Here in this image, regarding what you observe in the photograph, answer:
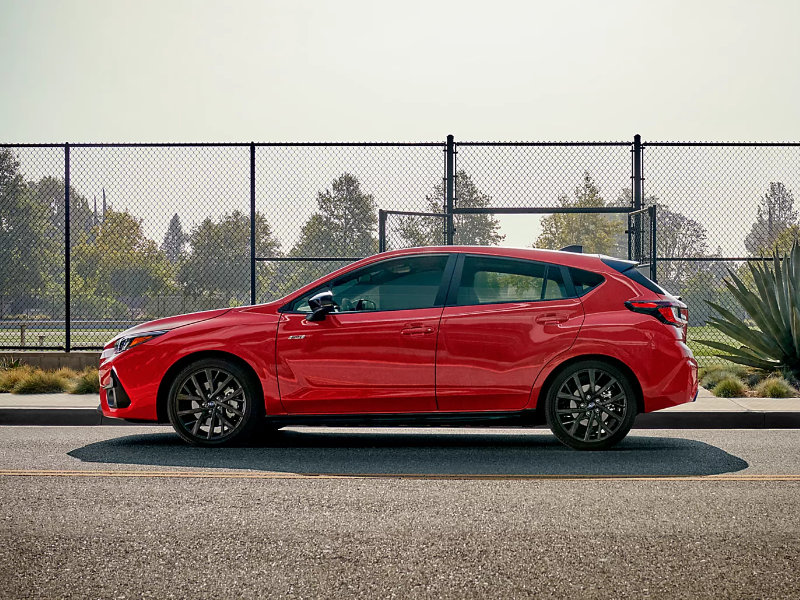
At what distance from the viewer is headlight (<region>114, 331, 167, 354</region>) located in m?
8.81

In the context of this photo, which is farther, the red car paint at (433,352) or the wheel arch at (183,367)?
the wheel arch at (183,367)

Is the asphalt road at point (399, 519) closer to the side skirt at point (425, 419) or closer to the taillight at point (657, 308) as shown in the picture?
the side skirt at point (425, 419)

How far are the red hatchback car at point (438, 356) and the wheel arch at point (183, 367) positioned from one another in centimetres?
1

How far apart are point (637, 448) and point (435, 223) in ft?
23.6

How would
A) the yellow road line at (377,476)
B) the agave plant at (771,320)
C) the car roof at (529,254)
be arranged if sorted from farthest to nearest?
1. the agave plant at (771,320)
2. the car roof at (529,254)
3. the yellow road line at (377,476)

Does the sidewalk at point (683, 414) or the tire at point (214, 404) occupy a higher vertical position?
the tire at point (214, 404)

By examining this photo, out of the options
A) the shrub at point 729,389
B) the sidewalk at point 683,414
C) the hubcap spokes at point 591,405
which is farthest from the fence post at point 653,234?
the hubcap spokes at point 591,405

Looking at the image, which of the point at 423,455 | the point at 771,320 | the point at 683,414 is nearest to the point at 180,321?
the point at 423,455

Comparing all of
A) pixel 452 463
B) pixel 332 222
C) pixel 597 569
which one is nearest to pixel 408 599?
pixel 597 569

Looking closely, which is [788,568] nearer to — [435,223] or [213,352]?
[213,352]

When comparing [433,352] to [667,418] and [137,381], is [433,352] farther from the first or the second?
[667,418]

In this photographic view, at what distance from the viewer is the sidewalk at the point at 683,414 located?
34.3 feet

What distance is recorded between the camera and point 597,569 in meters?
4.95

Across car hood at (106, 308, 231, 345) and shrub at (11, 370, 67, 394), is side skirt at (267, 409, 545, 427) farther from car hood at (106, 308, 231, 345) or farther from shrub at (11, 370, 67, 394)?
shrub at (11, 370, 67, 394)
